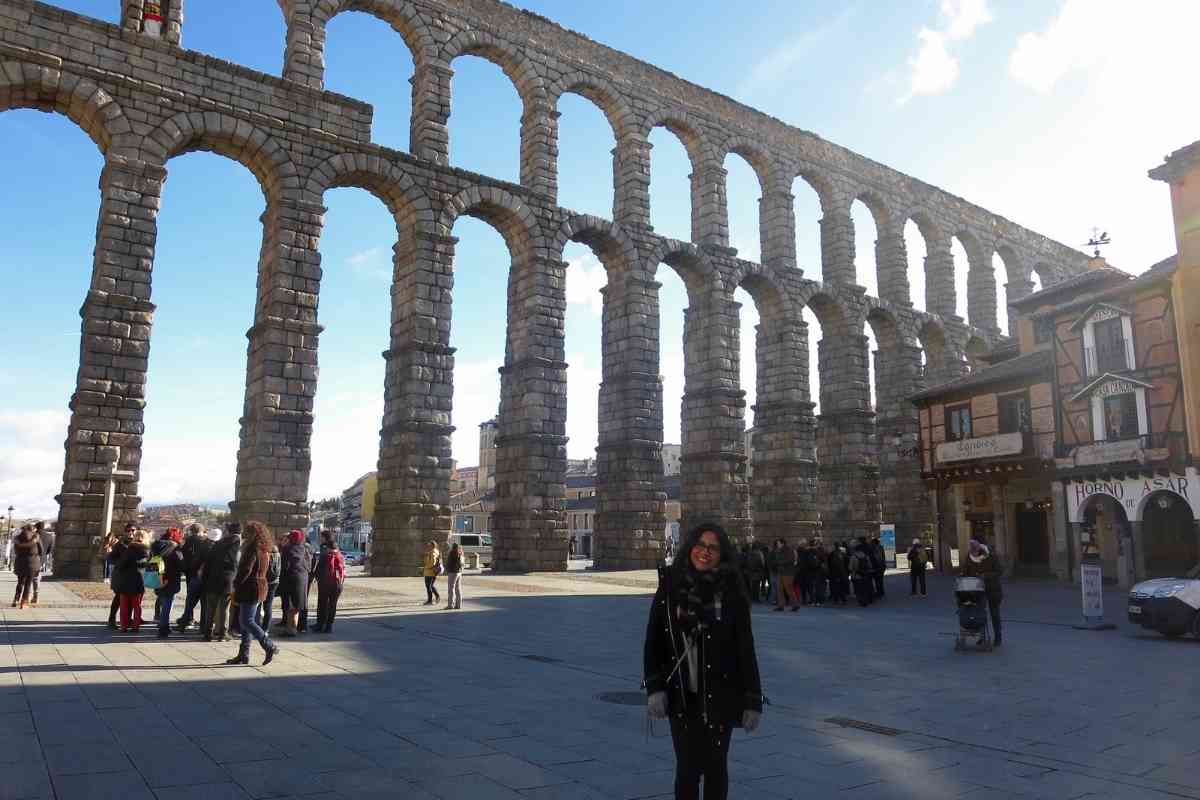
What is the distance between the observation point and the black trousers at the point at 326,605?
1252cm

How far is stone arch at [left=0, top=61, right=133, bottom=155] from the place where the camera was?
20.4 m

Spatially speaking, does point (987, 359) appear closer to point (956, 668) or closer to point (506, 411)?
point (506, 411)

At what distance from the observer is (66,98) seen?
2105cm

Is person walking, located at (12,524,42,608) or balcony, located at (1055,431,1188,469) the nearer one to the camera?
person walking, located at (12,524,42,608)

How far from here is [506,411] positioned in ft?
93.1

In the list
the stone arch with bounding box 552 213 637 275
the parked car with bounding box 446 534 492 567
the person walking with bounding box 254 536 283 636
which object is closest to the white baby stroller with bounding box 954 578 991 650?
the person walking with bounding box 254 536 283 636

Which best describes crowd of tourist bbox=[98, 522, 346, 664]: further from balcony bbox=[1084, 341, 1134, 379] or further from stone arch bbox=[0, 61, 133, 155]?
balcony bbox=[1084, 341, 1134, 379]

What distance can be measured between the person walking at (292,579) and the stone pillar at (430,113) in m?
18.2

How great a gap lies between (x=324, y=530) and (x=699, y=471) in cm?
2072

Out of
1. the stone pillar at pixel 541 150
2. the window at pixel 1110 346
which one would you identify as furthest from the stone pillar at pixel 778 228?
the window at pixel 1110 346

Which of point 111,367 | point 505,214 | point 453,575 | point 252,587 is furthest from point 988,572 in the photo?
point 505,214

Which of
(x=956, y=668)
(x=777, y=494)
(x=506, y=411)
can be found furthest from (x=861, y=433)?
(x=956, y=668)

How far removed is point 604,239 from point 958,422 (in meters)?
15.2

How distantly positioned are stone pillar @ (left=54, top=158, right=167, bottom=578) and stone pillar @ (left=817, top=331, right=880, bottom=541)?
93.6ft
